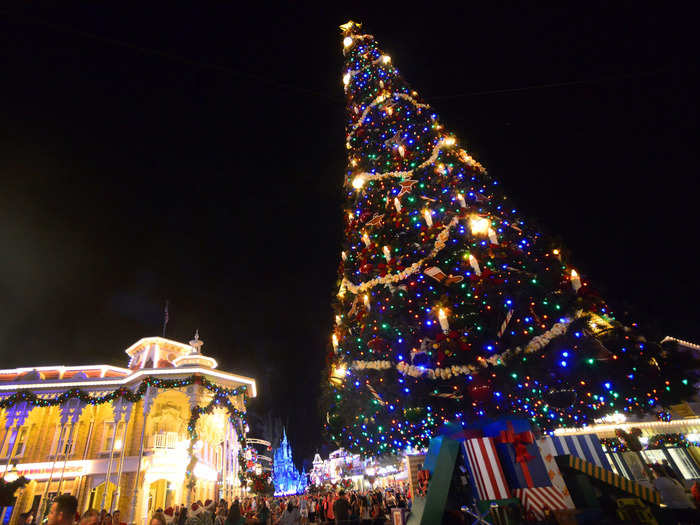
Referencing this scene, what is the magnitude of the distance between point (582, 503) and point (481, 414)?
7.54 ft

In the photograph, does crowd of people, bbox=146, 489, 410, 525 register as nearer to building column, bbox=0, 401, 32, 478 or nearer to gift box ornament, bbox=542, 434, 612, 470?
gift box ornament, bbox=542, 434, 612, 470

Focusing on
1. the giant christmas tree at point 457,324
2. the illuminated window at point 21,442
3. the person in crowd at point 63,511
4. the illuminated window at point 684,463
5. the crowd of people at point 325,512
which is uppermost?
the illuminated window at point 21,442

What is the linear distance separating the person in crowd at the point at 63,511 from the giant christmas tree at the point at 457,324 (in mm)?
4421

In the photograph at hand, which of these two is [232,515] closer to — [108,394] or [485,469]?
[485,469]

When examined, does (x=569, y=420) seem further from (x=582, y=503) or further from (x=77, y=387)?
(x=77, y=387)

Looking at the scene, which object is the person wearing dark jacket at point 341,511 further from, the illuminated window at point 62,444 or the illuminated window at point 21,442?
the illuminated window at point 21,442

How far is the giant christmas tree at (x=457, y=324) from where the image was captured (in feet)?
17.5

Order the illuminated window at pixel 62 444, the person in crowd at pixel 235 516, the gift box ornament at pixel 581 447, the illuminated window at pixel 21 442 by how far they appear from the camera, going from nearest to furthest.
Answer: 1. the person in crowd at pixel 235 516
2. the gift box ornament at pixel 581 447
3. the illuminated window at pixel 62 444
4. the illuminated window at pixel 21 442

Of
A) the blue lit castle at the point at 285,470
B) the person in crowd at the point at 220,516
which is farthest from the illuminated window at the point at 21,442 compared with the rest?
the blue lit castle at the point at 285,470

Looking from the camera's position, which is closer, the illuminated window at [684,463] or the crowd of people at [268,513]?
the crowd of people at [268,513]

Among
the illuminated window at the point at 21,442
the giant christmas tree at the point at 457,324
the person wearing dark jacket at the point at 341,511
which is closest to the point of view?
the giant christmas tree at the point at 457,324

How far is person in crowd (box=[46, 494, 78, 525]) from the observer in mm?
3797

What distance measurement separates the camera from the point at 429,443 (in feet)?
23.5

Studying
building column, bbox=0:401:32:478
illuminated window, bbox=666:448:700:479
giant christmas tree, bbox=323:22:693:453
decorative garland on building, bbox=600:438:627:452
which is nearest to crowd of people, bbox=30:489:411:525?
giant christmas tree, bbox=323:22:693:453
